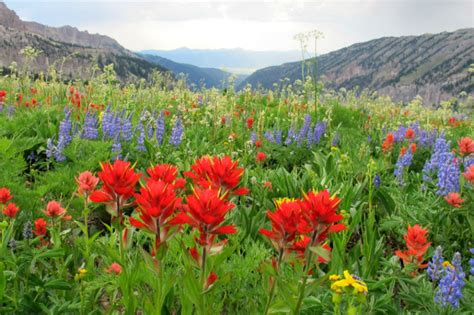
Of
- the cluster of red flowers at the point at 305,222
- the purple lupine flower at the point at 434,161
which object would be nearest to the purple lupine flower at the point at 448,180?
the purple lupine flower at the point at 434,161

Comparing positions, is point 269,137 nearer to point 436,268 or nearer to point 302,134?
point 302,134

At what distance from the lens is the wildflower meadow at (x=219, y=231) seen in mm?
1591

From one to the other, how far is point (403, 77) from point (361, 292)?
8038 inches

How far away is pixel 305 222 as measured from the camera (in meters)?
1.52

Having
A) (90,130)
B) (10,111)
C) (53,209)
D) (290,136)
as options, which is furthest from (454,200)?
(10,111)

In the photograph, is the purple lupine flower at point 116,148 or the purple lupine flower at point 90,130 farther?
the purple lupine flower at point 90,130

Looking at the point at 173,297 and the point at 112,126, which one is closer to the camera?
the point at 173,297

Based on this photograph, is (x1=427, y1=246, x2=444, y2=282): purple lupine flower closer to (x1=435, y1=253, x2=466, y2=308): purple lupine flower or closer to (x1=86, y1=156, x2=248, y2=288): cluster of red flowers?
(x1=435, y1=253, x2=466, y2=308): purple lupine flower

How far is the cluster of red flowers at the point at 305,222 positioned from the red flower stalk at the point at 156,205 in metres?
0.33

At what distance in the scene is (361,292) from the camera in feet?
5.21

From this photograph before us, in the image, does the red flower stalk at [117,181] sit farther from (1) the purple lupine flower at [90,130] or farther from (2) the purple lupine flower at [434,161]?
(2) the purple lupine flower at [434,161]

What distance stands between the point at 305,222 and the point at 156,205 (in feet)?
1.69

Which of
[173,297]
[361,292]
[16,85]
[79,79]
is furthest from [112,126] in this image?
Answer: [16,85]

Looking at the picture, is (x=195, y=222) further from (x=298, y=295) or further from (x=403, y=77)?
(x=403, y=77)
